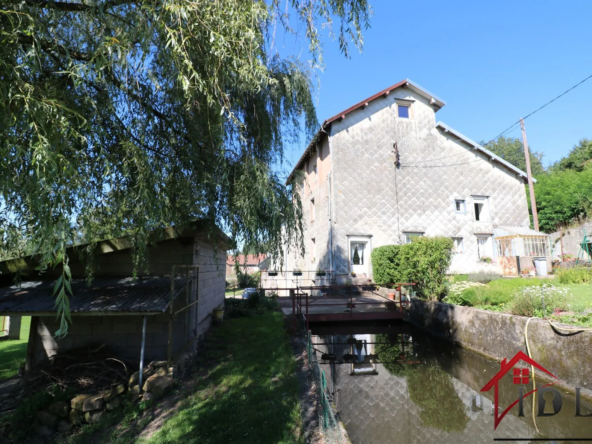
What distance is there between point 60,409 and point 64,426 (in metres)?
0.23

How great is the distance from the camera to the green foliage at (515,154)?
43344 mm

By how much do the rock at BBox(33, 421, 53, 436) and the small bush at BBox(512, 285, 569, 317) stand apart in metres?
8.92

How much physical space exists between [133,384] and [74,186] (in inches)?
134

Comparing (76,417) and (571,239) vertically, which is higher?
(571,239)

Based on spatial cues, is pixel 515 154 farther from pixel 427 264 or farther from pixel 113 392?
pixel 113 392

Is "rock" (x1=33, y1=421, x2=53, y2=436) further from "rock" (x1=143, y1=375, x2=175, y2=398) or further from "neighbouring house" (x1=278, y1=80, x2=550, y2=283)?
"neighbouring house" (x1=278, y1=80, x2=550, y2=283)

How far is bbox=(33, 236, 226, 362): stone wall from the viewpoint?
21.8 feet

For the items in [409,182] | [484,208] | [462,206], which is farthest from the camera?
[484,208]

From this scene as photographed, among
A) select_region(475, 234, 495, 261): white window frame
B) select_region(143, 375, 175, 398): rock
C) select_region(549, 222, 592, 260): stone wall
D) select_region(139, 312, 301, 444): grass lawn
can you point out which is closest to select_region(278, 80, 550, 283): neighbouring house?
select_region(475, 234, 495, 261): white window frame

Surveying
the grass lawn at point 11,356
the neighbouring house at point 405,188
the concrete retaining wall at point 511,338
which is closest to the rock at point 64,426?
the grass lawn at point 11,356

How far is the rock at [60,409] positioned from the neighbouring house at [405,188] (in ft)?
41.6

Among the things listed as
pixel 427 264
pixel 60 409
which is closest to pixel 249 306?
pixel 427 264

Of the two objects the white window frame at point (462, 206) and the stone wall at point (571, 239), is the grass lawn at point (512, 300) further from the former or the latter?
the stone wall at point (571, 239)

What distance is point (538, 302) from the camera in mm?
7289
